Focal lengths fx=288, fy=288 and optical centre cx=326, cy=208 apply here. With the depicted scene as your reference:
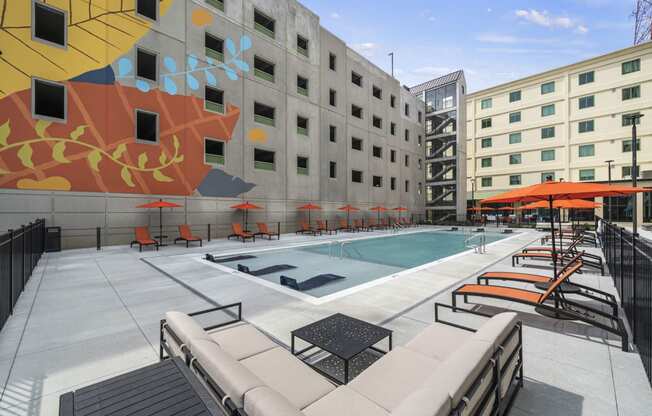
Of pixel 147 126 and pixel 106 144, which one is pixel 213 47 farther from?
pixel 106 144

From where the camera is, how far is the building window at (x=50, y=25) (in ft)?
45.2

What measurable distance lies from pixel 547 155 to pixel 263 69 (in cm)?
3750

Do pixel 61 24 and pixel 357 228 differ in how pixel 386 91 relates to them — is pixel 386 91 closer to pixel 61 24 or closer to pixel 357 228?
pixel 357 228

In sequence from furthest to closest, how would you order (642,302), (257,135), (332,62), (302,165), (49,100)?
(332,62), (302,165), (257,135), (49,100), (642,302)

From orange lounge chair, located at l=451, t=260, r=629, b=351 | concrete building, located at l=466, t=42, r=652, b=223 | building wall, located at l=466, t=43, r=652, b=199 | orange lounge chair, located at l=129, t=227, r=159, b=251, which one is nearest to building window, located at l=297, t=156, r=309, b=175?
orange lounge chair, located at l=129, t=227, r=159, b=251

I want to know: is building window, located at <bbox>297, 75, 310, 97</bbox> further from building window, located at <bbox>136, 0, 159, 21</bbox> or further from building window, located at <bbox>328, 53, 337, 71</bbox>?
building window, located at <bbox>136, 0, 159, 21</bbox>

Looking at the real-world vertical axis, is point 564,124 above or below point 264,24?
below

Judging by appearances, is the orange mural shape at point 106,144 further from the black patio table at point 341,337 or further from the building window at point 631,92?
the building window at point 631,92

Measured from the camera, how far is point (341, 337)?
3.62 metres

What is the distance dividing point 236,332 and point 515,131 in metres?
48.1

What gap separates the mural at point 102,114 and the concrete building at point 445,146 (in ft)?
104

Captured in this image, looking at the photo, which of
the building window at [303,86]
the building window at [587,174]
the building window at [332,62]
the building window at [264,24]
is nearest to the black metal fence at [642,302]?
the building window at [303,86]

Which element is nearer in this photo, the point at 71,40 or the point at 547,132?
the point at 71,40

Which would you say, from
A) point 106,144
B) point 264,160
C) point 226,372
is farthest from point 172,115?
point 226,372
